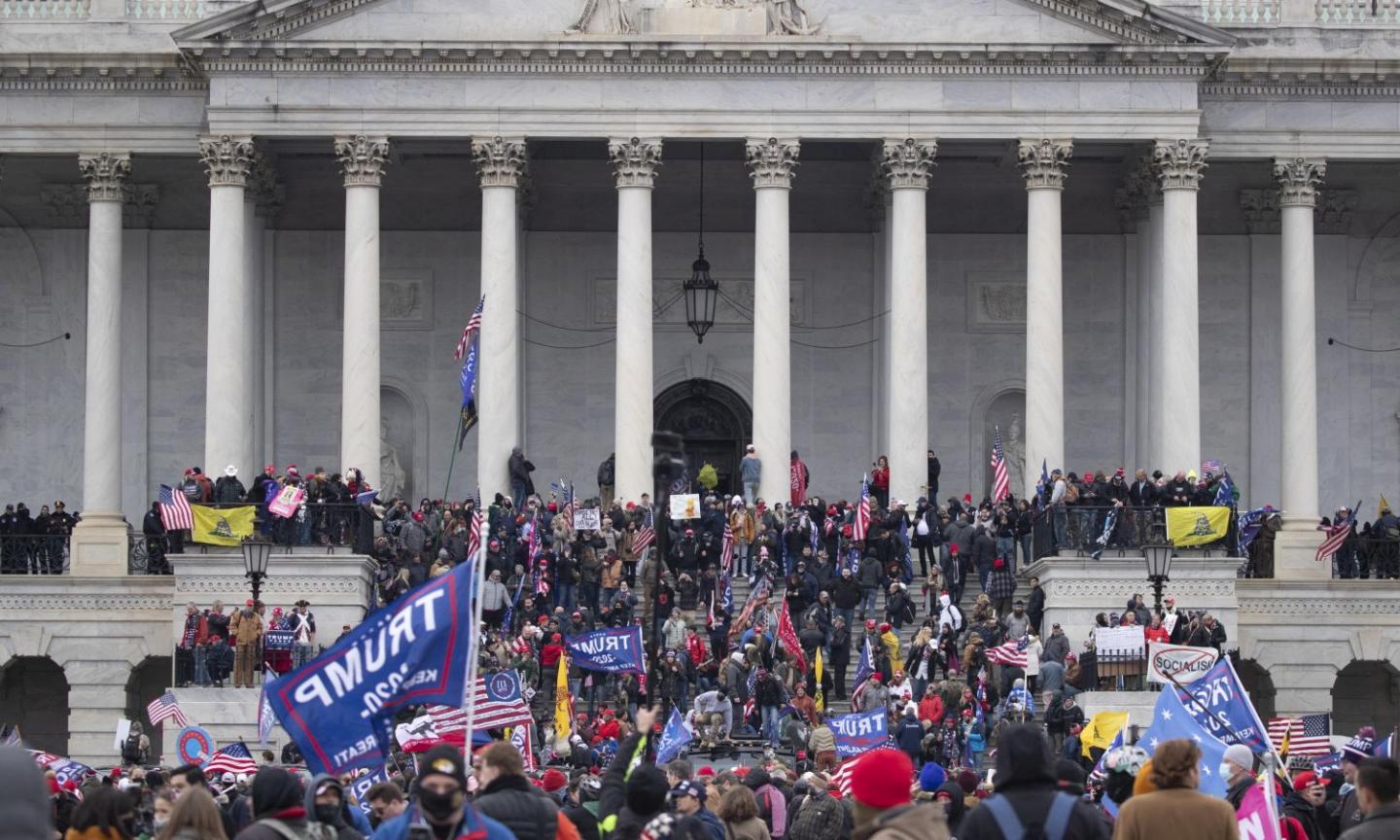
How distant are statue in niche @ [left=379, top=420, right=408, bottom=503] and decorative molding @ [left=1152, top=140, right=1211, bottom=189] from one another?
18.9m

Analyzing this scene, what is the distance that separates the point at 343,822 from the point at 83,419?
159ft

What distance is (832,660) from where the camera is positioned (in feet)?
174

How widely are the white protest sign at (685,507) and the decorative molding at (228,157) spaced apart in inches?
468

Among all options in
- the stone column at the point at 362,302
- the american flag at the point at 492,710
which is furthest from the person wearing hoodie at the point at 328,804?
the stone column at the point at 362,302

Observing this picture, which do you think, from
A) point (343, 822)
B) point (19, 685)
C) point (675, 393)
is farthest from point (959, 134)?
point (343, 822)

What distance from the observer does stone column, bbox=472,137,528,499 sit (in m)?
60.5

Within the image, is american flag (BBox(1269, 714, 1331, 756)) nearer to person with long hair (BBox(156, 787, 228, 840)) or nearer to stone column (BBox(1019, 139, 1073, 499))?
stone column (BBox(1019, 139, 1073, 499))

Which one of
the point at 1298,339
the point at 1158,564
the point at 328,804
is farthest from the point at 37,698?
the point at 328,804

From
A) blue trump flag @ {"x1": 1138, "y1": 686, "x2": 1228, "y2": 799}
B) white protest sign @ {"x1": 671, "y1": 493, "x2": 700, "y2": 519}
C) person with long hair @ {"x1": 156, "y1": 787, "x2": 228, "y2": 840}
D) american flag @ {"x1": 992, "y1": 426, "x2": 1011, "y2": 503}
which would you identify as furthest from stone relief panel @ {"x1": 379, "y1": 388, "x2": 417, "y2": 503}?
person with long hair @ {"x1": 156, "y1": 787, "x2": 228, "y2": 840}

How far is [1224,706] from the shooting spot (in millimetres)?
29344

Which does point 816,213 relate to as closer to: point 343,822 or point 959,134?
point 959,134

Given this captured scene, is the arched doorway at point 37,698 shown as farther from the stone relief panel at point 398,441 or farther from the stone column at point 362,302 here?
the stone relief panel at point 398,441

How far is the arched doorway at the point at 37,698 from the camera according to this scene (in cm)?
6244

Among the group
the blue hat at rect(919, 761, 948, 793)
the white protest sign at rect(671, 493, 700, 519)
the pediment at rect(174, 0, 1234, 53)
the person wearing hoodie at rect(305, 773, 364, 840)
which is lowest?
Result: the blue hat at rect(919, 761, 948, 793)
